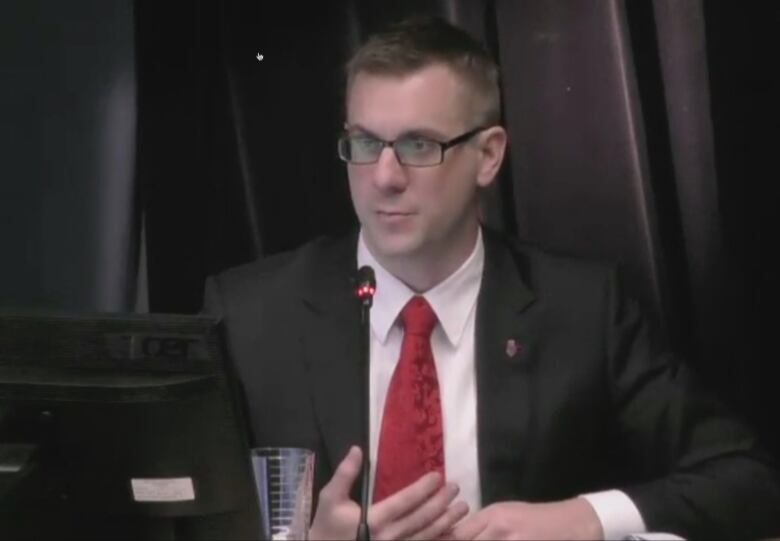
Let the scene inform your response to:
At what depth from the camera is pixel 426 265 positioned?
188 cm

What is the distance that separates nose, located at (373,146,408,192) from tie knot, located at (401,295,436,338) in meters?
0.19

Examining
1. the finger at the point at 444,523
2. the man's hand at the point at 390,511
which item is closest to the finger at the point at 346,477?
the man's hand at the point at 390,511

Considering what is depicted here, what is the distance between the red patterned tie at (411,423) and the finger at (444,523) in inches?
11.5

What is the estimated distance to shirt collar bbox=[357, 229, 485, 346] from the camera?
187 cm

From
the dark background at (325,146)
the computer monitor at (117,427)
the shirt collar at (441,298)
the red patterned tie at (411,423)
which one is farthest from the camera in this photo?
the dark background at (325,146)

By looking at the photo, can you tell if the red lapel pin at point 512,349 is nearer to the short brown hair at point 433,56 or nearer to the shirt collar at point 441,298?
the shirt collar at point 441,298

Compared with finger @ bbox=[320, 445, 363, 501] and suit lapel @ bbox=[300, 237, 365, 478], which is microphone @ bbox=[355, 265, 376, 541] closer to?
finger @ bbox=[320, 445, 363, 501]

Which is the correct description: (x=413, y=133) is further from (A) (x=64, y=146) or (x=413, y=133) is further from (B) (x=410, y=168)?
(A) (x=64, y=146)

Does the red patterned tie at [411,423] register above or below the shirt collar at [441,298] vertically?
below

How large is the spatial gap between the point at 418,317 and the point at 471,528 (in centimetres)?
44

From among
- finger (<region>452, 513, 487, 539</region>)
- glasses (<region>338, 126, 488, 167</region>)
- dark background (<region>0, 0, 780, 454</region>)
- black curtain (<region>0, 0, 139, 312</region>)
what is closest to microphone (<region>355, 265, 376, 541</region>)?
finger (<region>452, 513, 487, 539</region>)

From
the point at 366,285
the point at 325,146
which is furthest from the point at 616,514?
the point at 325,146

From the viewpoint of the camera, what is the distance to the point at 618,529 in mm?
1631

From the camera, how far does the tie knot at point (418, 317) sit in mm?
1824
